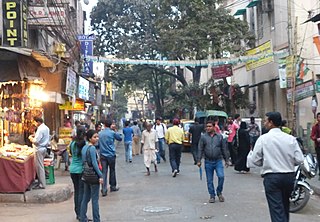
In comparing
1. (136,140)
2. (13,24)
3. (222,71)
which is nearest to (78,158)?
(13,24)

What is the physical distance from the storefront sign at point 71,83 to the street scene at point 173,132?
0.13 feet

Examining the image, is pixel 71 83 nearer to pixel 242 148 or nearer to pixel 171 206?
pixel 242 148

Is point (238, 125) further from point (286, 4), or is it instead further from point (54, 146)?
point (286, 4)

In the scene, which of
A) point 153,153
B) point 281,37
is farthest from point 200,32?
point 153,153

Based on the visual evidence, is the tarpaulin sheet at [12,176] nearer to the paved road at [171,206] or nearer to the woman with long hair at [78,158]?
the paved road at [171,206]

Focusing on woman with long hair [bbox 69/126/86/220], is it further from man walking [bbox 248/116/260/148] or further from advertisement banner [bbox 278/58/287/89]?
advertisement banner [bbox 278/58/287/89]

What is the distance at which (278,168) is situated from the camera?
20.0 feet

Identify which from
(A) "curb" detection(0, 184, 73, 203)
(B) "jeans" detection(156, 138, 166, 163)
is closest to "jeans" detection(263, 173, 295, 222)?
(A) "curb" detection(0, 184, 73, 203)

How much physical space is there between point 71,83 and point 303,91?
389 inches

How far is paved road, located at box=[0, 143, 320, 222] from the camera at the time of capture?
8.52m

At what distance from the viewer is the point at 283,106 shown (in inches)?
995

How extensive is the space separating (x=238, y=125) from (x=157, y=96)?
111 ft

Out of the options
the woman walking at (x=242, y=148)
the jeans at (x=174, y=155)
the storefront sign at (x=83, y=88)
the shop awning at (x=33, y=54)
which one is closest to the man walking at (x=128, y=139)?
the storefront sign at (x=83, y=88)

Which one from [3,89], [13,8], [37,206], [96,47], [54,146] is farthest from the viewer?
[96,47]
